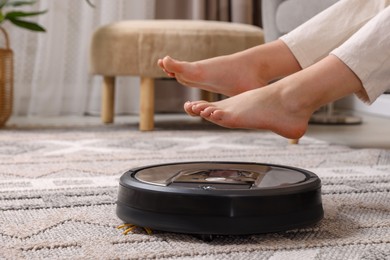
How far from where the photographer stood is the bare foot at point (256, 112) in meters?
0.94

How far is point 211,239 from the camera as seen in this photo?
0.75 meters

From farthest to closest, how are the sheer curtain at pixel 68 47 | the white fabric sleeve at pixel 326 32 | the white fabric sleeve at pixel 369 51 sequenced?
the sheer curtain at pixel 68 47 < the white fabric sleeve at pixel 326 32 < the white fabric sleeve at pixel 369 51

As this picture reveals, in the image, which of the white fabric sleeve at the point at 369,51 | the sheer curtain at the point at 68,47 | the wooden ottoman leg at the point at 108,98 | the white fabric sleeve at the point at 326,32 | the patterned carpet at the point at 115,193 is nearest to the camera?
the patterned carpet at the point at 115,193

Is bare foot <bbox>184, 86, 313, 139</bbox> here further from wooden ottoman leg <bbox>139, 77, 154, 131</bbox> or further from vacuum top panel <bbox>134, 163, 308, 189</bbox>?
wooden ottoman leg <bbox>139, 77, 154, 131</bbox>

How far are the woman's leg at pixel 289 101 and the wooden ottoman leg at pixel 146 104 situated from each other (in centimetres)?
122

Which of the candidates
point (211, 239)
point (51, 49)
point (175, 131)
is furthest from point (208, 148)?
point (51, 49)

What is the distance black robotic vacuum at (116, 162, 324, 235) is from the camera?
740 mm

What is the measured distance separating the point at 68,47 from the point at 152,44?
0.88 meters

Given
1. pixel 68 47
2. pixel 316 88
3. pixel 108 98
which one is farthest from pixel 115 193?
pixel 68 47

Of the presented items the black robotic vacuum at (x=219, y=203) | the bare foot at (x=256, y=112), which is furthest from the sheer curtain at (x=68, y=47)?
the black robotic vacuum at (x=219, y=203)

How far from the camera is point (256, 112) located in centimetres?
94

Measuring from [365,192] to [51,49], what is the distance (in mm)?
2037

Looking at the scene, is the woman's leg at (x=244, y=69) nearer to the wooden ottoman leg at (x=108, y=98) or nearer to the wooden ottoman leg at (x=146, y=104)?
the wooden ottoman leg at (x=146, y=104)

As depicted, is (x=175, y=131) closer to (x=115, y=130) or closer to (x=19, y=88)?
(x=115, y=130)
